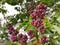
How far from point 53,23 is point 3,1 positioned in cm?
63

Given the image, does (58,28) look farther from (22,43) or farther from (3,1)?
(3,1)

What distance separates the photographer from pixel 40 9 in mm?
639

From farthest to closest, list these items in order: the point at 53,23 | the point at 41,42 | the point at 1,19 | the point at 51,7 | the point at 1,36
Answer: the point at 1,19, the point at 1,36, the point at 51,7, the point at 53,23, the point at 41,42

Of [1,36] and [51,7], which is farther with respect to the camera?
[1,36]

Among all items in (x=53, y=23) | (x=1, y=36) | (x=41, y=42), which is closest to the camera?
(x=41, y=42)

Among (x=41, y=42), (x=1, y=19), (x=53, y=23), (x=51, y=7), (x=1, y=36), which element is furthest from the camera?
(x=1, y=19)

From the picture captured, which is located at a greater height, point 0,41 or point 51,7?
point 51,7

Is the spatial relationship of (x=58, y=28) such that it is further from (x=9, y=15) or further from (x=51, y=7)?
(x=9, y=15)

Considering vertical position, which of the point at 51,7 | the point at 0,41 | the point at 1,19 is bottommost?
the point at 0,41

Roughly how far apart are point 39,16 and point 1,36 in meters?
0.69

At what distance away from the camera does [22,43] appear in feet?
2.19

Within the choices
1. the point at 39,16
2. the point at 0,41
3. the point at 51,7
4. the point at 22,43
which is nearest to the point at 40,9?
the point at 39,16

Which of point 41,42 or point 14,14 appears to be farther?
point 14,14

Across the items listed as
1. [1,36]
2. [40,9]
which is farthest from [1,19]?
[40,9]
